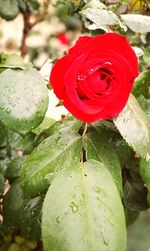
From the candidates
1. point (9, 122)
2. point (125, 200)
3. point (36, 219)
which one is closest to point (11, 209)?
point (36, 219)

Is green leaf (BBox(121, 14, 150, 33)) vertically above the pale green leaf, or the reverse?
the pale green leaf

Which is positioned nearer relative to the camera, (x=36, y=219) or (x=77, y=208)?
(x=77, y=208)

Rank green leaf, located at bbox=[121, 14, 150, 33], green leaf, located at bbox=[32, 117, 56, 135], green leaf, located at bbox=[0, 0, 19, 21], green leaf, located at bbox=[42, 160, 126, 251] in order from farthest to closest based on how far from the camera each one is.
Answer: green leaf, located at bbox=[0, 0, 19, 21]
green leaf, located at bbox=[32, 117, 56, 135]
green leaf, located at bbox=[121, 14, 150, 33]
green leaf, located at bbox=[42, 160, 126, 251]

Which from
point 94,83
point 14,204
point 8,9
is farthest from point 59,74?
point 8,9

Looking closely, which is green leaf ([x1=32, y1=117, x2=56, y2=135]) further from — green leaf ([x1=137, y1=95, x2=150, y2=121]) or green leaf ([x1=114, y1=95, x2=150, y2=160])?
green leaf ([x1=114, y1=95, x2=150, y2=160])

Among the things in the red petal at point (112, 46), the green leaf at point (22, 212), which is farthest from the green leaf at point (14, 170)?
the red petal at point (112, 46)

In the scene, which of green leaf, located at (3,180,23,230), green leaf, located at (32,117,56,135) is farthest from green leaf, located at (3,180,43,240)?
green leaf, located at (32,117,56,135)

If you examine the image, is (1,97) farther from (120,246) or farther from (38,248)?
(38,248)
